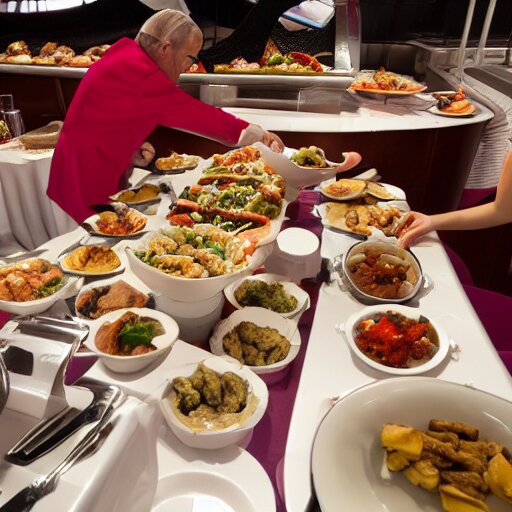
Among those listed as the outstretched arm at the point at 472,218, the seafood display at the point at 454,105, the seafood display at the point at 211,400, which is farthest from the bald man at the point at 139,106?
the seafood display at the point at 454,105

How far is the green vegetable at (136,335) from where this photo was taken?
1.08 metres

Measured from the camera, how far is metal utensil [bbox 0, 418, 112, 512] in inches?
19.3

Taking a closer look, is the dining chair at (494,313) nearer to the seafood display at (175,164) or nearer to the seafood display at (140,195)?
the seafood display at (140,195)

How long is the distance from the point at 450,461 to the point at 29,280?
4.11 feet

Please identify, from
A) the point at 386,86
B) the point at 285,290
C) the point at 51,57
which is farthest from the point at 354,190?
the point at 51,57

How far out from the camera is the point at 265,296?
138 cm

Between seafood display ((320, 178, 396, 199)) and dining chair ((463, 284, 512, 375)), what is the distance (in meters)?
0.63

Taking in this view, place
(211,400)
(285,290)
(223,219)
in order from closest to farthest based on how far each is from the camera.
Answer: (211,400) < (285,290) < (223,219)

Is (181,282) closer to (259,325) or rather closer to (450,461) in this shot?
(259,325)

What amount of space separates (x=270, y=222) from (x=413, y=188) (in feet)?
7.52

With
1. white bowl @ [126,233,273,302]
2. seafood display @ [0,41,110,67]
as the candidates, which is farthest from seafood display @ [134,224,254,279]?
seafood display @ [0,41,110,67]

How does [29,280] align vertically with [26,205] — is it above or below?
above

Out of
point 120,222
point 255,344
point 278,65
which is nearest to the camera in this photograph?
point 255,344

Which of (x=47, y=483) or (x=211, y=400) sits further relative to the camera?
(x=211, y=400)
